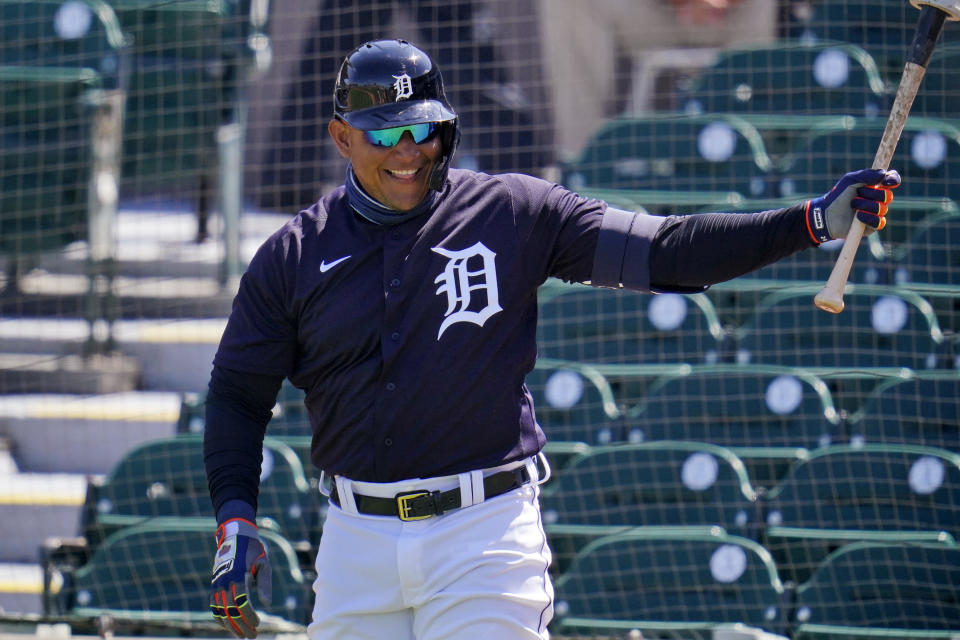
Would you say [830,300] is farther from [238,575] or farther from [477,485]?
[238,575]

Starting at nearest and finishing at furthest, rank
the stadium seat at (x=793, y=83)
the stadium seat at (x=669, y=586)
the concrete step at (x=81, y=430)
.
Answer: the stadium seat at (x=669, y=586) → the concrete step at (x=81, y=430) → the stadium seat at (x=793, y=83)

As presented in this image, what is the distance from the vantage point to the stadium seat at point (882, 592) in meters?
3.87

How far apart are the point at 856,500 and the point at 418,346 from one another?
244 cm

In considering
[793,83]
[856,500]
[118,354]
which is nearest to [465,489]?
[856,500]

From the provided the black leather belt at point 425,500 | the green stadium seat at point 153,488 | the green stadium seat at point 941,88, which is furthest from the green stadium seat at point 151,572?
the green stadium seat at point 941,88

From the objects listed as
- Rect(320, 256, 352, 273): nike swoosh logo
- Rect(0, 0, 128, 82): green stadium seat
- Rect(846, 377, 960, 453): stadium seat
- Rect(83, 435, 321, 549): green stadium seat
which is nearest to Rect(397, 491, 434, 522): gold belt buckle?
Rect(320, 256, 352, 273): nike swoosh logo

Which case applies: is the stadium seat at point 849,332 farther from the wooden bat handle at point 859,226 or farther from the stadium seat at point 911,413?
the wooden bat handle at point 859,226

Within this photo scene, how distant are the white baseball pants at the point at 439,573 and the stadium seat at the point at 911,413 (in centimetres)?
242

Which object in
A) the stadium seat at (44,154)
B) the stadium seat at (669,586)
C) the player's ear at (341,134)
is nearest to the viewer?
the player's ear at (341,134)

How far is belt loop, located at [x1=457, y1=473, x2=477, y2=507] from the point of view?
2.14 meters

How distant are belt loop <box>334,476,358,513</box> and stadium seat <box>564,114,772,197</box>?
129 inches

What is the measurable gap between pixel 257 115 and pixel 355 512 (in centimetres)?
482

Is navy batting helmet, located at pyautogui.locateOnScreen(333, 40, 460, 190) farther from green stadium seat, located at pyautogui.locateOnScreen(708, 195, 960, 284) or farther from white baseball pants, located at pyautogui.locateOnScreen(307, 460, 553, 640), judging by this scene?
green stadium seat, located at pyautogui.locateOnScreen(708, 195, 960, 284)

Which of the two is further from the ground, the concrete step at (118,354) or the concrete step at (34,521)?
the concrete step at (118,354)
